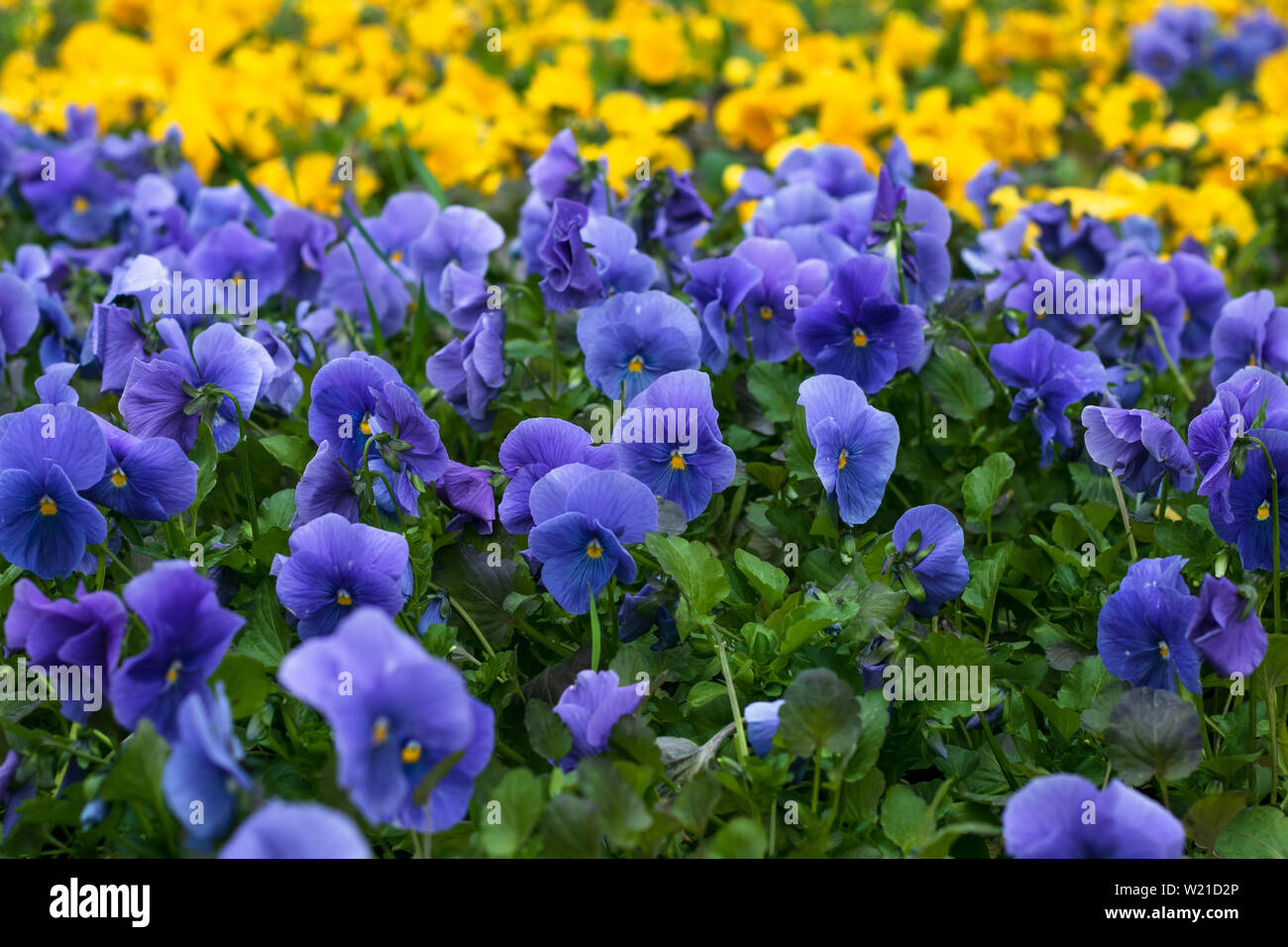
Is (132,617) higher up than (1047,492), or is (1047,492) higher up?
(1047,492)

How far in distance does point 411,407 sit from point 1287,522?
1.10 metres

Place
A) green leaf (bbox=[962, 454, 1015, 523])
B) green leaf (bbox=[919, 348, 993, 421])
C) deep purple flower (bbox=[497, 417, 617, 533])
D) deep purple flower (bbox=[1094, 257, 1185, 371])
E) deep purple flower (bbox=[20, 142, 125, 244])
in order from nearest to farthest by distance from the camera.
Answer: deep purple flower (bbox=[497, 417, 617, 533]) → green leaf (bbox=[962, 454, 1015, 523]) → green leaf (bbox=[919, 348, 993, 421]) → deep purple flower (bbox=[1094, 257, 1185, 371]) → deep purple flower (bbox=[20, 142, 125, 244])

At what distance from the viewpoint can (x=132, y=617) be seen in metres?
1.32

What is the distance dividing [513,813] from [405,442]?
0.54 metres

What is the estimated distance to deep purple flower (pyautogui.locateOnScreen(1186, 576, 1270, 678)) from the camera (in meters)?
1.31

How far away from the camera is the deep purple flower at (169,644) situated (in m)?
1.16

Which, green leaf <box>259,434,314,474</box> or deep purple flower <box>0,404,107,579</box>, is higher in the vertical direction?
green leaf <box>259,434,314,474</box>

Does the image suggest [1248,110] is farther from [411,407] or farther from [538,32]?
[411,407]

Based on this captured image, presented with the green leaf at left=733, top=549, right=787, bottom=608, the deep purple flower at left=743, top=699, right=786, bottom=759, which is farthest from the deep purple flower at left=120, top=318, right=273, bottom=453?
the deep purple flower at left=743, top=699, right=786, bottom=759

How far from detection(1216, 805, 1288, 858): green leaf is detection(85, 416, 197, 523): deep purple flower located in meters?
1.29

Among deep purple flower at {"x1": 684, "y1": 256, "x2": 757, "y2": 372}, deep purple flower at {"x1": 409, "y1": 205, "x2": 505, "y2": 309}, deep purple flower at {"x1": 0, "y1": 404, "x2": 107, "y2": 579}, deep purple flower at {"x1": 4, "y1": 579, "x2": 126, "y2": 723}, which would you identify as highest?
deep purple flower at {"x1": 409, "y1": 205, "x2": 505, "y2": 309}

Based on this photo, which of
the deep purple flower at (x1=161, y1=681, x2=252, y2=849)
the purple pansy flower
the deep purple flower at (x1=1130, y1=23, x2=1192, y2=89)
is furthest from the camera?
the deep purple flower at (x1=1130, y1=23, x2=1192, y2=89)

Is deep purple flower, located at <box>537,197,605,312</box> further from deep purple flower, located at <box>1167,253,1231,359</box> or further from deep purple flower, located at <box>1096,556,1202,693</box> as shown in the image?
deep purple flower, located at <box>1167,253,1231,359</box>
